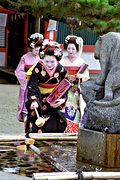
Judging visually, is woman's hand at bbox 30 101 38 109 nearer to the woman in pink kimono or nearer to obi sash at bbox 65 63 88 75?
obi sash at bbox 65 63 88 75

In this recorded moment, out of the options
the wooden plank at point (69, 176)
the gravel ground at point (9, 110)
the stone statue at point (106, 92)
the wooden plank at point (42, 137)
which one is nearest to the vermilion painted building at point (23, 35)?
the gravel ground at point (9, 110)

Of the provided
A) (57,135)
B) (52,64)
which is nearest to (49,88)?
(52,64)

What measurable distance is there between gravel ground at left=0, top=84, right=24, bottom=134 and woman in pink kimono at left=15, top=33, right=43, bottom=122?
2.70ft

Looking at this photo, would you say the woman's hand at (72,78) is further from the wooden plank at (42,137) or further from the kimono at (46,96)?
the wooden plank at (42,137)

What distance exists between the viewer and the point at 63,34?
64.5 ft

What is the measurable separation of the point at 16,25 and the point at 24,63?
44.3 ft

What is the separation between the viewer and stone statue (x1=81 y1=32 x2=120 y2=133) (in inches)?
203

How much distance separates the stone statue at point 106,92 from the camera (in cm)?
516

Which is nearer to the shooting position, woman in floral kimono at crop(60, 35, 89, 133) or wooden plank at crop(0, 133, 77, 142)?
wooden plank at crop(0, 133, 77, 142)

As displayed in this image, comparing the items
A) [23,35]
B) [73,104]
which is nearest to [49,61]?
[73,104]

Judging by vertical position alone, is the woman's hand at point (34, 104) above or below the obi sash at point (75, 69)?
below

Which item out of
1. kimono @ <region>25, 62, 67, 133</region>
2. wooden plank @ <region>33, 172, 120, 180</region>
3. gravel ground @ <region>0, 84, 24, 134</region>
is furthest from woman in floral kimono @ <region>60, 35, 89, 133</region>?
wooden plank @ <region>33, 172, 120, 180</region>

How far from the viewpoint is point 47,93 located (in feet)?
25.2

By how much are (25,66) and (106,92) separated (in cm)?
441
